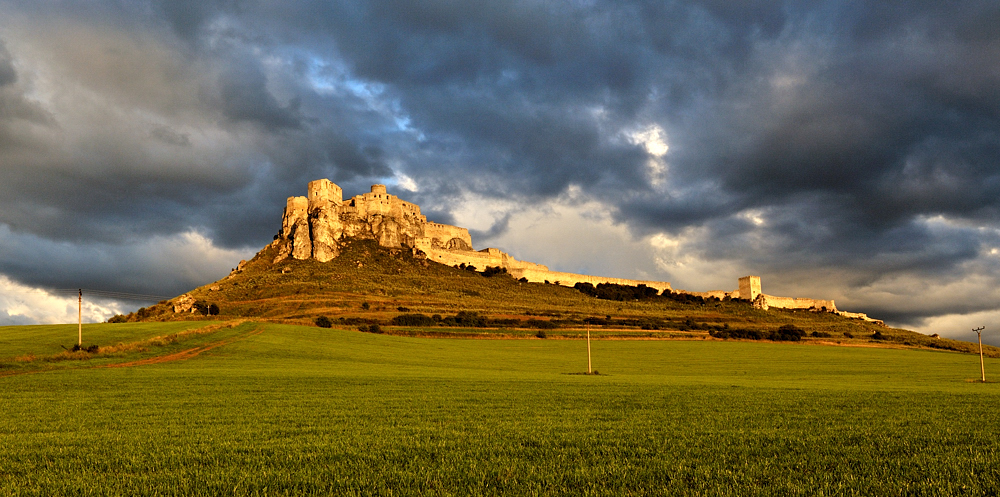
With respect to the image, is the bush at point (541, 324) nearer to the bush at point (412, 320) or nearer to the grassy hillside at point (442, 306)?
the grassy hillside at point (442, 306)

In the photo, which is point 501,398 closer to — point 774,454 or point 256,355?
point 774,454

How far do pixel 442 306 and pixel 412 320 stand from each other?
18.6 metres

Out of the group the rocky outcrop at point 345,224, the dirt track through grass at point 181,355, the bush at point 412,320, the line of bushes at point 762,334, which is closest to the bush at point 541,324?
the bush at point 412,320

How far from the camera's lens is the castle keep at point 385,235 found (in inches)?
6161

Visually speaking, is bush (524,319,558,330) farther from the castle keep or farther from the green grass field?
the castle keep

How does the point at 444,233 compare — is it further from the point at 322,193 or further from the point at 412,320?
the point at 412,320

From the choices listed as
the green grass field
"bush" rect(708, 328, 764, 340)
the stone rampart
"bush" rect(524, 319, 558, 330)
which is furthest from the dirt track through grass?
the stone rampart

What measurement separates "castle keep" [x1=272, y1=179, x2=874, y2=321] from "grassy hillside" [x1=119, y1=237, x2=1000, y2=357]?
5624 millimetres

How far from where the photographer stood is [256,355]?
49.5 metres

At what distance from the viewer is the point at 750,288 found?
18312 cm

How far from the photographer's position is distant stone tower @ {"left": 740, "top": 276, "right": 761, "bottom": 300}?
183m

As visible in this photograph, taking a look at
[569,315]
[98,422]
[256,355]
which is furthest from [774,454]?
[569,315]

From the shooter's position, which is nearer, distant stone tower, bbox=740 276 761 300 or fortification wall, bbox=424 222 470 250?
distant stone tower, bbox=740 276 761 300

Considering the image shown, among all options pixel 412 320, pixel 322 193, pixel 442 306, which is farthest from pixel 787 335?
pixel 322 193
